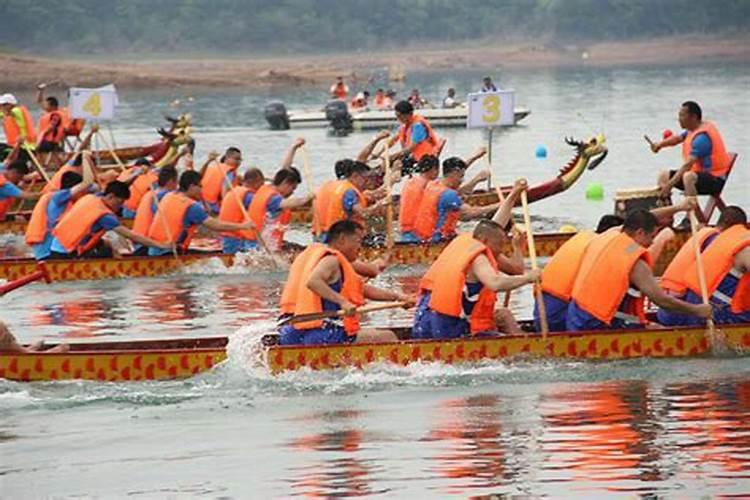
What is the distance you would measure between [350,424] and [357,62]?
308ft

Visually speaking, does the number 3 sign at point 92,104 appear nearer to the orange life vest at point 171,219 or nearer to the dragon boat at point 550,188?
the dragon boat at point 550,188

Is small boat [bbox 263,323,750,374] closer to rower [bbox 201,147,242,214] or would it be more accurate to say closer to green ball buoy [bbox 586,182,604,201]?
rower [bbox 201,147,242,214]

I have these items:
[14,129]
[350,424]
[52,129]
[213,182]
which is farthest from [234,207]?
[14,129]

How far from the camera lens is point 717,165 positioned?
2180 centimetres

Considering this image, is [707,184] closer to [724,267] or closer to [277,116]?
[724,267]

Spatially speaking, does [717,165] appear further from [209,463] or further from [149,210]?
[209,463]

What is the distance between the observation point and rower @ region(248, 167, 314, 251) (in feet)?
75.2

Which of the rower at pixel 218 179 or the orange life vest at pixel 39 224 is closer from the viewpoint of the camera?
the orange life vest at pixel 39 224

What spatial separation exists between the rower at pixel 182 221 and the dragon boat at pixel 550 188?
167 inches

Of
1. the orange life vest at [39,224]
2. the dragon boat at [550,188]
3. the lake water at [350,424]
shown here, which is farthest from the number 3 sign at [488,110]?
the orange life vest at [39,224]

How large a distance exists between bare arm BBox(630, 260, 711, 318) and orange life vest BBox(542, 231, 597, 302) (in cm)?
50

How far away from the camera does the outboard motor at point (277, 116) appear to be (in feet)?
181

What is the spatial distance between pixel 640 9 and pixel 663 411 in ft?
342

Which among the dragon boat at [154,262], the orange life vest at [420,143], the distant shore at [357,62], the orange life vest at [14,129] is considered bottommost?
the dragon boat at [154,262]
